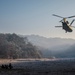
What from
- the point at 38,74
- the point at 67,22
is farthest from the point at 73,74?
the point at 67,22

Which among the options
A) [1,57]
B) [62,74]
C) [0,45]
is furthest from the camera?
[0,45]

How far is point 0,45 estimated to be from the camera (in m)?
186

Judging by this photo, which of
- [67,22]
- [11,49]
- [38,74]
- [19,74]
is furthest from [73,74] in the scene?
[11,49]

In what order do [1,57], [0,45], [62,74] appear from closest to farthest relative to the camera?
[62,74] → [1,57] → [0,45]

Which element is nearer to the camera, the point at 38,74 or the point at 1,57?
the point at 38,74

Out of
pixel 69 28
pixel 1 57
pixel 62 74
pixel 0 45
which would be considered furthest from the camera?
pixel 0 45

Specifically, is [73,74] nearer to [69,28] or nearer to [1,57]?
[69,28]

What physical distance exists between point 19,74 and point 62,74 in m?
7.85

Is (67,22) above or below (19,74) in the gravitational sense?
above

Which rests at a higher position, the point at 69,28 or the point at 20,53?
the point at 69,28

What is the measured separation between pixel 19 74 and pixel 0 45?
137m

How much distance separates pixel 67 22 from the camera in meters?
63.0

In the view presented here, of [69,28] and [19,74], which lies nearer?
[19,74]

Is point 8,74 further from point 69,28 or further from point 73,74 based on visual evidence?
point 69,28
